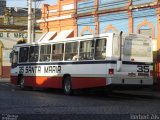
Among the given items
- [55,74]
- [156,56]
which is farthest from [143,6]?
[55,74]

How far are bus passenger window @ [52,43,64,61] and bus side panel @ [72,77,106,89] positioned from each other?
1.89 m

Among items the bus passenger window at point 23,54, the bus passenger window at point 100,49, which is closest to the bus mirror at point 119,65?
the bus passenger window at point 100,49

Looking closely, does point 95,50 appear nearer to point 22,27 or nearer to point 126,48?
point 126,48

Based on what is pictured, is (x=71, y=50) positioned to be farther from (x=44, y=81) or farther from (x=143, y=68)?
(x=143, y=68)

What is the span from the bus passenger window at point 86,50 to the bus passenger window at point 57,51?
1936mm

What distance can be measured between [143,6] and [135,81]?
8.83 meters

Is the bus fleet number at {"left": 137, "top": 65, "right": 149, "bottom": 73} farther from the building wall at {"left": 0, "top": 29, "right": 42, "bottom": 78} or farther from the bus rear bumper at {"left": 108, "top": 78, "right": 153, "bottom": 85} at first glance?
the building wall at {"left": 0, "top": 29, "right": 42, "bottom": 78}

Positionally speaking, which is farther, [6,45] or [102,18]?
[6,45]

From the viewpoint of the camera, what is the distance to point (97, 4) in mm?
34938

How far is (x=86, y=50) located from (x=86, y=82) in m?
1.59

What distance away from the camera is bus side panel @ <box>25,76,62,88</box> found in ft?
86.4

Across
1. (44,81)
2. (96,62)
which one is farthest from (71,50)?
(44,81)

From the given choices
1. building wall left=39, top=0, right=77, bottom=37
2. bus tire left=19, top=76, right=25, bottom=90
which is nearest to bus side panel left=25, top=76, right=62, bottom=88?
bus tire left=19, top=76, right=25, bottom=90

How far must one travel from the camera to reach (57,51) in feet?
86.8
